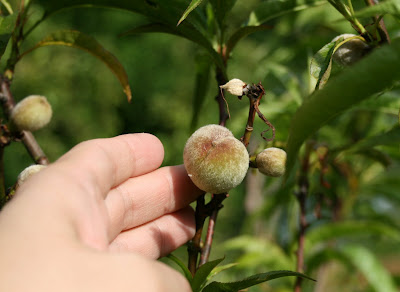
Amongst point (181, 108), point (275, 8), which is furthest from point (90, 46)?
point (181, 108)

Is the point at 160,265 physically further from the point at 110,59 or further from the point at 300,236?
the point at 300,236

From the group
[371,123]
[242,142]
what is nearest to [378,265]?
[371,123]

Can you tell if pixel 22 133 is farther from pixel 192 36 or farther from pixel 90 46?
pixel 192 36

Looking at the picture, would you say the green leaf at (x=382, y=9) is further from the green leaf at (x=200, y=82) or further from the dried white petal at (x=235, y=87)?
the green leaf at (x=200, y=82)

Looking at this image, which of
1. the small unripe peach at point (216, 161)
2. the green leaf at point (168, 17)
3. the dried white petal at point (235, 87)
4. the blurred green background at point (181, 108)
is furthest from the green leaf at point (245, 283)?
the blurred green background at point (181, 108)

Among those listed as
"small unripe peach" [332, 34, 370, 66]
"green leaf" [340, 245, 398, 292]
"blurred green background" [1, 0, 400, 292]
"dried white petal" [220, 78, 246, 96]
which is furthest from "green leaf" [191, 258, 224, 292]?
"green leaf" [340, 245, 398, 292]

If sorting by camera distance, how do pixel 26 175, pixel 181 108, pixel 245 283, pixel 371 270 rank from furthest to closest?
1. pixel 181 108
2. pixel 371 270
3. pixel 26 175
4. pixel 245 283

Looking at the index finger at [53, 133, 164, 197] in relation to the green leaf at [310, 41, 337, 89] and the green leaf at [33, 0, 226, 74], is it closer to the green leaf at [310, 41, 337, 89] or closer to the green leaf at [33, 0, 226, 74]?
the green leaf at [33, 0, 226, 74]
